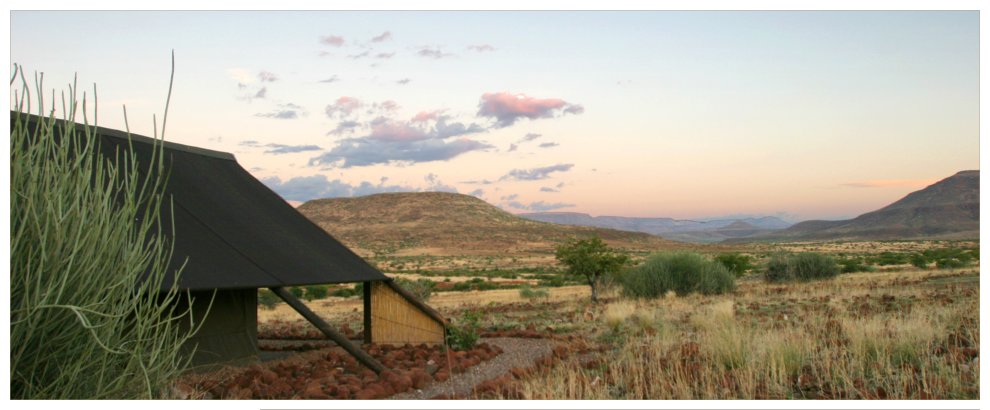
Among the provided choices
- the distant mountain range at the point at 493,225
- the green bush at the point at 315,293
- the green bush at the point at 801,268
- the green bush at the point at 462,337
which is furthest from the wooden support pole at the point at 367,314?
the distant mountain range at the point at 493,225

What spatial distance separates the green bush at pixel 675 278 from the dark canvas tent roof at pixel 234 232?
42.9ft

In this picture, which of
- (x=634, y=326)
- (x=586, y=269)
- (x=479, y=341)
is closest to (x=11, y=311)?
(x=479, y=341)

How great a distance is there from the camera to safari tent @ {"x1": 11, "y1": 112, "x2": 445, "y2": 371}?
887 cm

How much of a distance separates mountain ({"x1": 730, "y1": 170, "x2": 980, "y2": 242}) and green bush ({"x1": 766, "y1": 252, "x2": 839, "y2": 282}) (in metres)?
94.0

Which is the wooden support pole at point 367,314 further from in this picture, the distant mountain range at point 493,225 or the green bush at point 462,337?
the distant mountain range at point 493,225

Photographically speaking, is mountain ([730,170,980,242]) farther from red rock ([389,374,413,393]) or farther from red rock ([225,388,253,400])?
red rock ([225,388,253,400])

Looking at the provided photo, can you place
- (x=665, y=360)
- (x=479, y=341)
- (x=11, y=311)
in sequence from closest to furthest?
(x=11, y=311), (x=665, y=360), (x=479, y=341)

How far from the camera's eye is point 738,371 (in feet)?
27.4

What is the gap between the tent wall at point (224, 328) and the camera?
943 centimetres

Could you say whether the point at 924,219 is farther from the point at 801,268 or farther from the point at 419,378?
the point at 419,378

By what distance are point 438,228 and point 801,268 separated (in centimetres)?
7897

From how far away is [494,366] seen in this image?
33.4 feet

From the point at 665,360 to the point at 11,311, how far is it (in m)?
6.81

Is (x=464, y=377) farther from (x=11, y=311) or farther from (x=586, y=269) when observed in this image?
(x=586, y=269)
